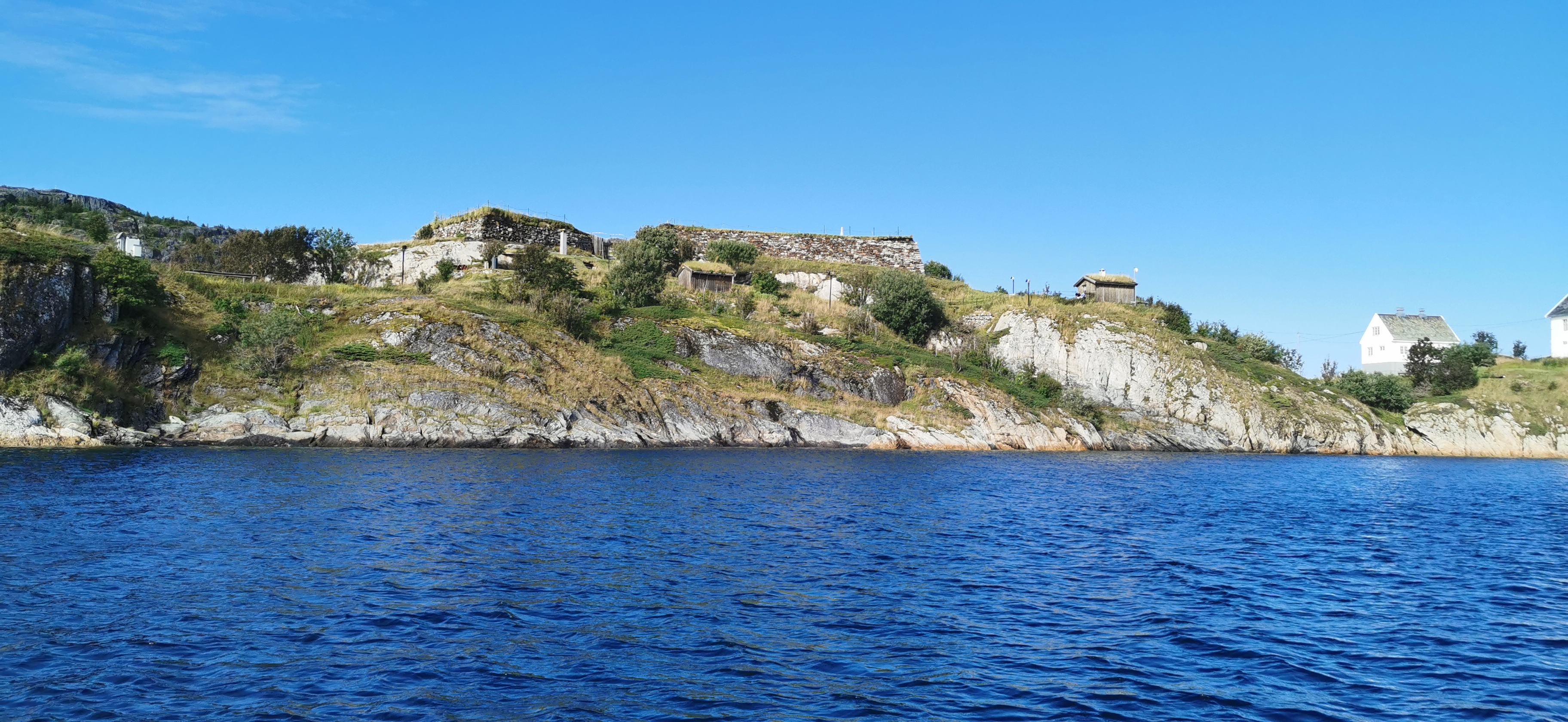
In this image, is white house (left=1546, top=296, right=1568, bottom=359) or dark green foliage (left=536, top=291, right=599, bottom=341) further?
white house (left=1546, top=296, right=1568, bottom=359)

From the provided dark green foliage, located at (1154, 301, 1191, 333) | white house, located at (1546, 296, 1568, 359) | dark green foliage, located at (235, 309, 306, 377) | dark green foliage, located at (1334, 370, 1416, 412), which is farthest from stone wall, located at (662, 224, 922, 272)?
white house, located at (1546, 296, 1568, 359)

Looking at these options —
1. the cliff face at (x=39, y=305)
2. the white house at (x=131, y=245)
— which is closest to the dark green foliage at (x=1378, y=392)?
the cliff face at (x=39, y=305)

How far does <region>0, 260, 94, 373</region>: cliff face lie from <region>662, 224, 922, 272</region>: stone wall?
5654cm

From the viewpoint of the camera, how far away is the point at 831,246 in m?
101

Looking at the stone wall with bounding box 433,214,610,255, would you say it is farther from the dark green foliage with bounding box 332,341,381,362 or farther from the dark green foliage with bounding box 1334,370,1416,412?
the dark green foliage with bounding box 1334,370,1416,412

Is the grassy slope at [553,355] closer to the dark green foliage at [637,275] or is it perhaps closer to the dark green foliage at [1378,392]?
the dark green foliage at [637,275]

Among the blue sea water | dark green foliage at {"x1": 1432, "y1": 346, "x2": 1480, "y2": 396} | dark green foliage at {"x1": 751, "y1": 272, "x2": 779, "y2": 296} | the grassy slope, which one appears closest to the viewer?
the blue sea water

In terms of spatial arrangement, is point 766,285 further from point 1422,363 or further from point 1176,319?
point 1422,363

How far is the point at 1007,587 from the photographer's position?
19125mm

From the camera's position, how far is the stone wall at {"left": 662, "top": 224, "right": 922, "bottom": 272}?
9938 centimetres

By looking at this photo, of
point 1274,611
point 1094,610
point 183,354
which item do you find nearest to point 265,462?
point 183,354

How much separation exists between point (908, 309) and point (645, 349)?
82.9 ft

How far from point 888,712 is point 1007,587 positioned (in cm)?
816

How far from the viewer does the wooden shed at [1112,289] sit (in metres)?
88.1
